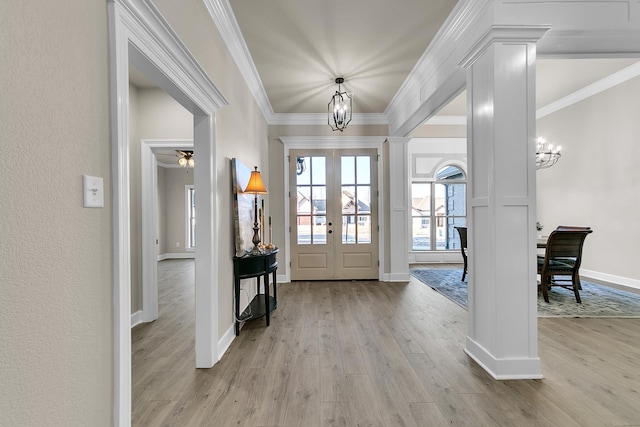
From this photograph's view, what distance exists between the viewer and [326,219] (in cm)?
514

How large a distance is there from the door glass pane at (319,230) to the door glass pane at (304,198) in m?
0.20

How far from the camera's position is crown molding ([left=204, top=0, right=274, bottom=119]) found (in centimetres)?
234

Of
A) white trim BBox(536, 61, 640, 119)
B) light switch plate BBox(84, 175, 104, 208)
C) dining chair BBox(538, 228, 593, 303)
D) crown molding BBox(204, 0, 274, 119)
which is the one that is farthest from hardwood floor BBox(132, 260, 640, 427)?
white trim BBox(536, 61, 640, 119)

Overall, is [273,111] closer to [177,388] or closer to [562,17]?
[562,17]

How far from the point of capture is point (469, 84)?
8.01ft

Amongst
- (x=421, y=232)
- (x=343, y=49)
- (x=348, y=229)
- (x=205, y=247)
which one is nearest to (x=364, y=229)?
(x=348, y=229)

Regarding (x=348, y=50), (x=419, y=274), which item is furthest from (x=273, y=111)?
(x=419, y=274)

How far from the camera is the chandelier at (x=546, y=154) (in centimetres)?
520

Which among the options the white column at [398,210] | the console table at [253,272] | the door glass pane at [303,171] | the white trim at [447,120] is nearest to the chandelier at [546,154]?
the white trim at [447,120]

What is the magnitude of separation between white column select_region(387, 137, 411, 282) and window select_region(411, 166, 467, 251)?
218cm

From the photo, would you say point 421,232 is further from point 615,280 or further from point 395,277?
point 615,280

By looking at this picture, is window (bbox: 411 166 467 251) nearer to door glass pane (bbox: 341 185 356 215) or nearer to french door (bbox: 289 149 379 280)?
french door (bbox: 289 149 379 280)

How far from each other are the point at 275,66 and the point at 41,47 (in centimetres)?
281

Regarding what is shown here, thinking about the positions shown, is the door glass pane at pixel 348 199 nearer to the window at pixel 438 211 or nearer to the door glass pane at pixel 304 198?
the door glass pane at pixel 304 198
